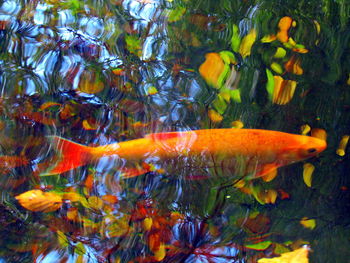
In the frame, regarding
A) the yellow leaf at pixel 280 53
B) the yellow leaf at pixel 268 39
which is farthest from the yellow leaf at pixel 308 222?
the yellow leaf at pixel 268 39

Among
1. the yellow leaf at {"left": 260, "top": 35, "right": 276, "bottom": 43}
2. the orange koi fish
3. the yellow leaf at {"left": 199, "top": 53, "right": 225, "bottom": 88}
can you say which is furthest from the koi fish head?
the yellow leaf at {"left": 260, "top": 35, "right": 276, "bottom": 43}

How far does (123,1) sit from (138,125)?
1.58 m

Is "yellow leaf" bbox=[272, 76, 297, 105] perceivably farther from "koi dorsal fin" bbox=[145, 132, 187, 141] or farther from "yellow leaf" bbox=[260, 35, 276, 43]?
"koi dorsal fin" bbox=[145, 132, 187, 141]

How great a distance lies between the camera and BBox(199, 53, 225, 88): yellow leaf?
2.29 m

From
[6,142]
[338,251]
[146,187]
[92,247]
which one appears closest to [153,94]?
[146,187]

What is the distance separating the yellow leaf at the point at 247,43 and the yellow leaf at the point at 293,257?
4.58 feet

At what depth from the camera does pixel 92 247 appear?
59.4 inches

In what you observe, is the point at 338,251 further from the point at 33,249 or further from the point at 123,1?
the point at 123,1

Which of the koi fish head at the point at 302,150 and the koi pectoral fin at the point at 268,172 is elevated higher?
the koi fish head at the point at 302,150

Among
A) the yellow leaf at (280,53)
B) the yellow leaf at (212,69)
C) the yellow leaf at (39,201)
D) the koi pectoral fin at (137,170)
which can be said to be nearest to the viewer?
the yellow leaf at (39,201)

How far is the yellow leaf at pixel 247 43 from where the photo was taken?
2496mm

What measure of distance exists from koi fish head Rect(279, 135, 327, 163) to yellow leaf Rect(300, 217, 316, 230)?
1.17ft

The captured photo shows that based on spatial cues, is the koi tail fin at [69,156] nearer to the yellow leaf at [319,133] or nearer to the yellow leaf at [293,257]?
the yellow leaf at [293,257]

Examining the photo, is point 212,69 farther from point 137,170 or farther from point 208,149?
point 137,170
